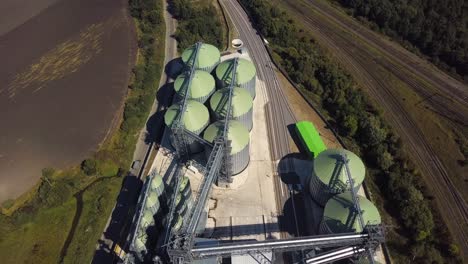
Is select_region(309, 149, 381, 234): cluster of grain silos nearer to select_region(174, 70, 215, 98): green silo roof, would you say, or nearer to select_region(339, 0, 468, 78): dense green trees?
select_region(174, 70, 215, 98): green silo roof

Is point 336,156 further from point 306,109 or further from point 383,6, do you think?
point 383,6

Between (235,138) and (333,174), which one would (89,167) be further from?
(333,174)

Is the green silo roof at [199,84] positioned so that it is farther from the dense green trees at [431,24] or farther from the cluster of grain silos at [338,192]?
the dense green trees at [431,24]

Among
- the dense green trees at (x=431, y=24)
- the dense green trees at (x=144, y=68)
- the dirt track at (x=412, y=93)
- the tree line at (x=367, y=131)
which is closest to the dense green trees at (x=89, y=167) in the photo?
the dense green trees at (x=144, y=68)

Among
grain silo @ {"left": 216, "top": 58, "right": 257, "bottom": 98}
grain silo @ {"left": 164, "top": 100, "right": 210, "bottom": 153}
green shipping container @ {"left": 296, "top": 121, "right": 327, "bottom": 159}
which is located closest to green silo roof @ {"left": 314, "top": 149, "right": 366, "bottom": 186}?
green shipping container @ {"left": 296, "top": 121, "right": 327, "bottom": 159}

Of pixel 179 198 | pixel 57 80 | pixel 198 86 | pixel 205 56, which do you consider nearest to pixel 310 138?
pixel 198 86

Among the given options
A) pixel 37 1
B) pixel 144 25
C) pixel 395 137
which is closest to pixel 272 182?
pixel 395 137
